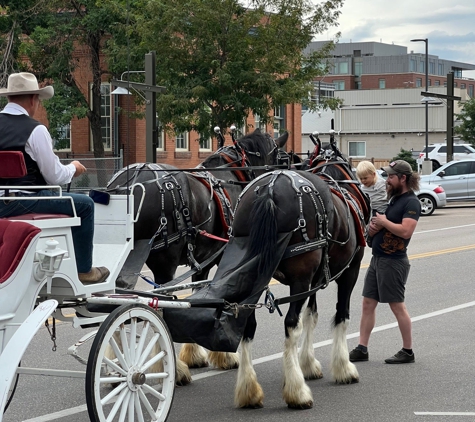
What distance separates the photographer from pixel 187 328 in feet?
21.1

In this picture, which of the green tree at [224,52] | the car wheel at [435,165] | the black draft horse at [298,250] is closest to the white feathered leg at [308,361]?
the black draft horse at [298,250]

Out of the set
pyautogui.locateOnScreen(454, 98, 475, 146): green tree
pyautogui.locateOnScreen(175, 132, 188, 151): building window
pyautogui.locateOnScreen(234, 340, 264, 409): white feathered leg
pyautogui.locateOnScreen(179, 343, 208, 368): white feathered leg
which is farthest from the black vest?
pyautogui.locateOnScreen(454, 98, 475, 146): green tree

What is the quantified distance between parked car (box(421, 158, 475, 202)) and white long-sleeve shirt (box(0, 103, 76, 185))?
89.7ft

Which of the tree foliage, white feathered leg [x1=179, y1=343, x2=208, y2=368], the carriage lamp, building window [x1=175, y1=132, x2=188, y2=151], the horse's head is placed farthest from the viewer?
building window [x1=175, y1=132, x2=188, y2=151]

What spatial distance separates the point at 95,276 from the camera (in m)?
6.18

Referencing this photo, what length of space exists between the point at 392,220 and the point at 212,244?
1.89 m

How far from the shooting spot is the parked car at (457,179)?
1262 inches

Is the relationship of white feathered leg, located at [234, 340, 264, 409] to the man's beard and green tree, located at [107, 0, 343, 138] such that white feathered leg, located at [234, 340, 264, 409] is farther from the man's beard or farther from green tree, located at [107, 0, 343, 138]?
green tree, located at [107, 0, 343, 138]

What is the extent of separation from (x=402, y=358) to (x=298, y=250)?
7.48ft

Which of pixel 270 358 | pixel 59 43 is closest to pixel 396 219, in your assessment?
pixel 270 358

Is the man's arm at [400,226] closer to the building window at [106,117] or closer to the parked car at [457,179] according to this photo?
the parked car at [457,179]

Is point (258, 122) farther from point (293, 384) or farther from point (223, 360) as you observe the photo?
point (293, 384)

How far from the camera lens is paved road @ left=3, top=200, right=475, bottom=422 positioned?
6875 millimetres

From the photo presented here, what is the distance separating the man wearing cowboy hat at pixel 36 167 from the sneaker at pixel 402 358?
3.75 meters
